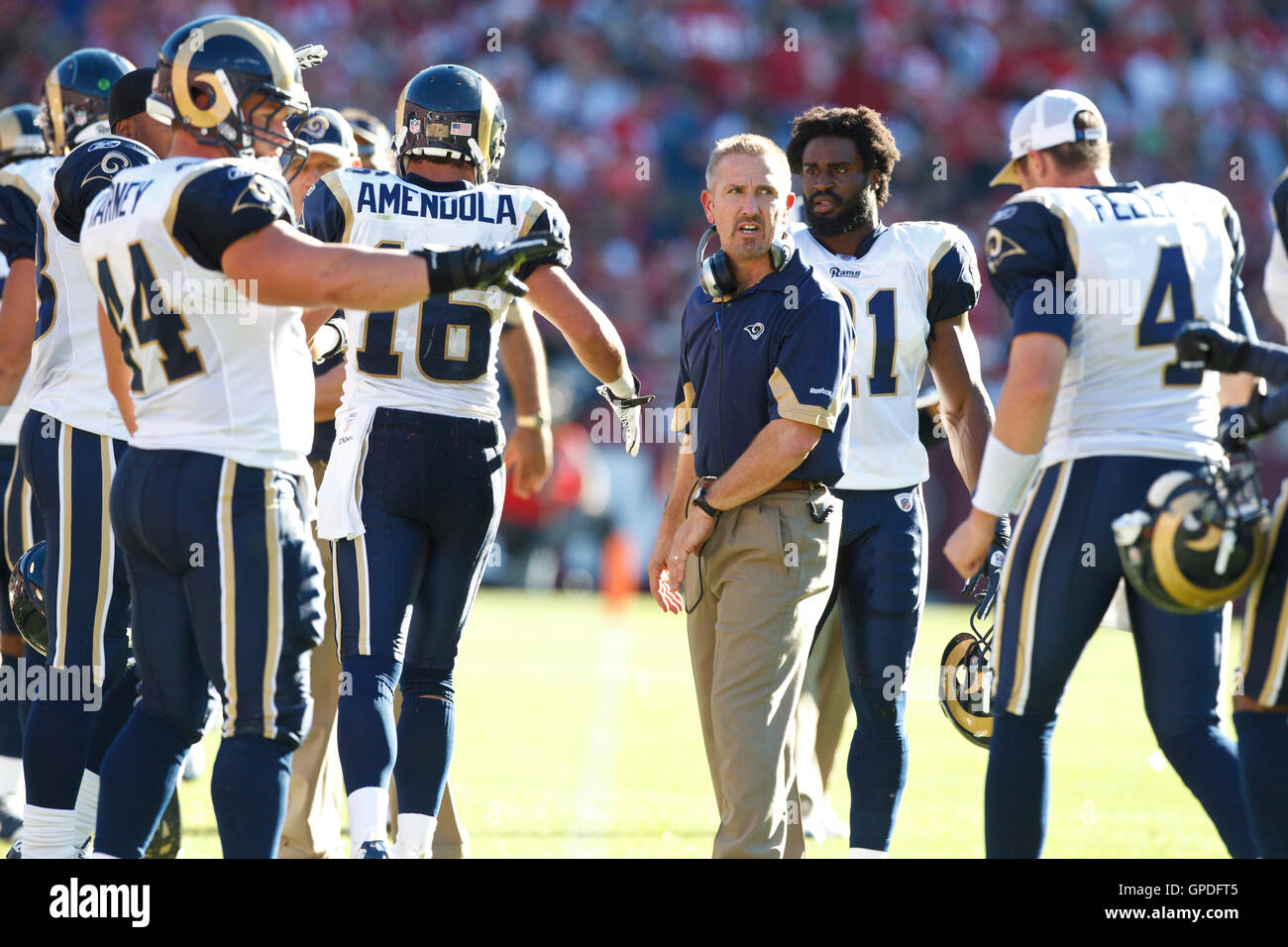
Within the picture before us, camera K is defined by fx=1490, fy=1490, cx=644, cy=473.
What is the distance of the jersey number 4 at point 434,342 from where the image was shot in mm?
4012

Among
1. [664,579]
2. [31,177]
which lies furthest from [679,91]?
[664,579]

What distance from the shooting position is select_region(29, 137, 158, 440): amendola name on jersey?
3922 millimetres

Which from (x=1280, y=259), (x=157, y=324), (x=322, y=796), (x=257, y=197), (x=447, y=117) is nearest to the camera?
(x=257, y=197)

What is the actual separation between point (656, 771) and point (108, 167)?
3922 millimetres

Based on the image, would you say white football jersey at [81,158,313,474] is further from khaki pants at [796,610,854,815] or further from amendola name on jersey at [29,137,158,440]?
khaki pants at [796,610,854,815]

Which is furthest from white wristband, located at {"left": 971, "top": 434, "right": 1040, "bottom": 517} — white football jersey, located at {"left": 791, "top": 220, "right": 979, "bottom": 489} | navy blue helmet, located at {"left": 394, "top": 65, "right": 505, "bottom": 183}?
navy blue helmet, located at {"left": 394, "top": 65, "right": 505, "bottom": 183}

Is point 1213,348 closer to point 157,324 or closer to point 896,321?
point 896,321

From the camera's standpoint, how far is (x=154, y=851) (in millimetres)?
4137

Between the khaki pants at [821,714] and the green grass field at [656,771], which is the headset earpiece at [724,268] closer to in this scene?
the khaki pants at [821,714]

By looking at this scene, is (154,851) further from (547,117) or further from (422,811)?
(547,117)

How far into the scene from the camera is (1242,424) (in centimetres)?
348

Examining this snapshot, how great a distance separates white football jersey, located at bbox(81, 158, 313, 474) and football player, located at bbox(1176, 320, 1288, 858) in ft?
6.61

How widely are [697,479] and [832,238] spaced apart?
3.31 ft

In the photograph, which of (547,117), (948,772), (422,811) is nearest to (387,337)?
(422,811)
